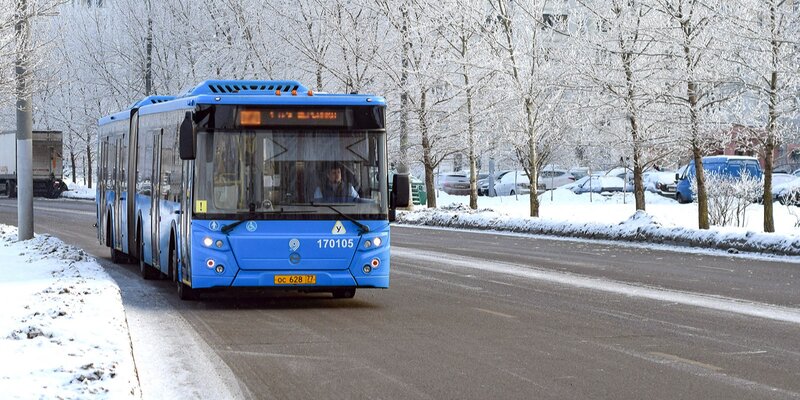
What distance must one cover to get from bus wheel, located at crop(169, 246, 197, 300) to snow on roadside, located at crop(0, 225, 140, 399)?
32.9 inches

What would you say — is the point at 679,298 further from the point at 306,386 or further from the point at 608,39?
the point at 608,39

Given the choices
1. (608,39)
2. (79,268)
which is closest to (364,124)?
(79,268)

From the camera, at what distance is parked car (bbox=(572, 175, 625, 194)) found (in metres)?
63.1

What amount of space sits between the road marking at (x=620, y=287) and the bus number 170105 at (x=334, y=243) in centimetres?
383

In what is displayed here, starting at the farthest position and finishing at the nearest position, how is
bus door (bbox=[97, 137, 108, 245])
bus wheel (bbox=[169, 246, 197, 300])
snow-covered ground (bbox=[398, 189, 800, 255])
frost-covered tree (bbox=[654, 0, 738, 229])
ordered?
1. frost-covered tree (bbox=[654, 0, 738, 229])
2. snow-covered ground (bbox=[398, 189, 800, 255])
3. bus door (bbox=[97, 137, 108, 245])
4. bus wheel (bbox=[169, 246, 197, 300])

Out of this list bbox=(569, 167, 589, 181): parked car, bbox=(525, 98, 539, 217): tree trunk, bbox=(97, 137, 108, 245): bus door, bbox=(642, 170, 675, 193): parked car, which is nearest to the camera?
bbox=(97, 137, 108, 245): bus door

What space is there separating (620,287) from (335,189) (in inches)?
185

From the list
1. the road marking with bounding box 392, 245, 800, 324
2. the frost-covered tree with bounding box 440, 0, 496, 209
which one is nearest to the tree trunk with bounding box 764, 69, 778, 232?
the road marking with bounding box 392, 245, 800, 324

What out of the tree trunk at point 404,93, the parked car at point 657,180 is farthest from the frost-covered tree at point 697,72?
the parked car at point 657,180

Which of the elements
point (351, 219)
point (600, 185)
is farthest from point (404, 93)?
point (351, 219)

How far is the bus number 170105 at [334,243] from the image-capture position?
15641 mm

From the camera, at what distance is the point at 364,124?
15.8 metres

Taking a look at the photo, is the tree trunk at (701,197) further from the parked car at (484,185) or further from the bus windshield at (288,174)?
the parked car at (484,185)

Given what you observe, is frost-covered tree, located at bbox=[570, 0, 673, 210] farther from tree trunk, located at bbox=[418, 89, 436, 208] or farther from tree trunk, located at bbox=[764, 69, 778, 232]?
tree trunk, located at bbox=[418, 89, 436, 208]
